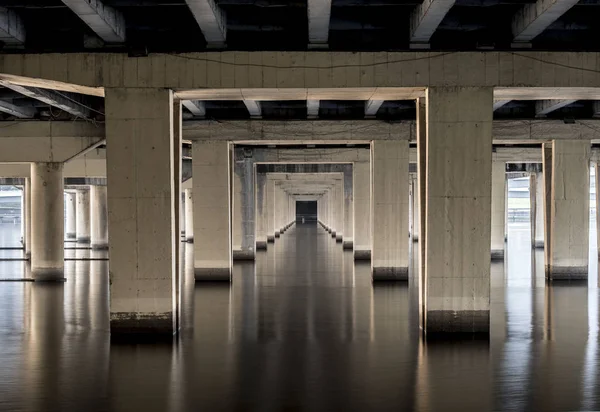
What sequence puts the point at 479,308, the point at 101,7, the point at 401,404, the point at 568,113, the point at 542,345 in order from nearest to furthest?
the point at 401,404, the point at 101,7, the point at 542,345, the point at 479,308, the point at 568,113


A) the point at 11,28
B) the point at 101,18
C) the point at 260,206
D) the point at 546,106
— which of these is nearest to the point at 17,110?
the point at 11,28

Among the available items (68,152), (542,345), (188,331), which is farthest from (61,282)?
(542,345)

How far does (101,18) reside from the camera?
1274 centimetres

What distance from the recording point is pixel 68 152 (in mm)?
24922

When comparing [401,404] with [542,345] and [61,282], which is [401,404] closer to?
[542,345]

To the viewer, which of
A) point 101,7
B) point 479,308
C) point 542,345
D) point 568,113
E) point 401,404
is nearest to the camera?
point 401,404

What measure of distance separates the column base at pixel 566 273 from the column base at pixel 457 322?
12635mm

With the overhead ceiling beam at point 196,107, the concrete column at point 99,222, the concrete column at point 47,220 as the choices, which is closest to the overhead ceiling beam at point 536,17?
the overhead ceiling beam at point 196,107

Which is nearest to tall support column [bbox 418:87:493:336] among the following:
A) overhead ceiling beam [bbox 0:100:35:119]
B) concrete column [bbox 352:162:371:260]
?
overhead ceiling beam [bbox 0:100:35:119]

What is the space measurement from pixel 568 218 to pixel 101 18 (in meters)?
19.5

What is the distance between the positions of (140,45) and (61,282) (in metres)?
13.7

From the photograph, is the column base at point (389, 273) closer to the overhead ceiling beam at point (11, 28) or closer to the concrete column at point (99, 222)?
the overhead ceiling beam at point (11, 28)

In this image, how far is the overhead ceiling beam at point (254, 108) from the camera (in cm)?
2148

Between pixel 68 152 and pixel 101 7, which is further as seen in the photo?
pixel 68 152
